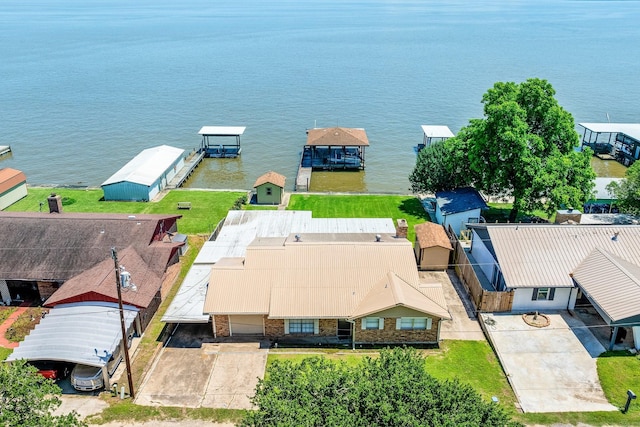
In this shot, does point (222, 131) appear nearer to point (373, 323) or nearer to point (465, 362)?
point (373, 323)

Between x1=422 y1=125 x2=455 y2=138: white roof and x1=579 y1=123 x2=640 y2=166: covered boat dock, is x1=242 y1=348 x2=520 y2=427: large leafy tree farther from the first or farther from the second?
x1=579 y1=123 x2=640 y2=166: covered boat dock

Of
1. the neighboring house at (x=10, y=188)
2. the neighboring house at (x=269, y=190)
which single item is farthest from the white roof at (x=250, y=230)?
the neighboring house at (x=10, y=188)

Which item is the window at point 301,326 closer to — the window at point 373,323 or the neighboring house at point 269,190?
the window at point 373,323

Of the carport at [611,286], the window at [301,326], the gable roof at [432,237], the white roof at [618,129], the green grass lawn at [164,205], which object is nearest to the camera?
the carport at [611,286]

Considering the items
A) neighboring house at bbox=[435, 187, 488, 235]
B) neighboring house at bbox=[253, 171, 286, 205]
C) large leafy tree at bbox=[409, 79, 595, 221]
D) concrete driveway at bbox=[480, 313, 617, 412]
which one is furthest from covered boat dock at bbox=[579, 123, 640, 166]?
neighboring house at bbox=[253, 171, 286, 205]

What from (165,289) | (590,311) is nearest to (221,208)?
(165,289)

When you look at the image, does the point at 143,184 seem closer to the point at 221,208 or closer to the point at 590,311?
the point at 221,208
